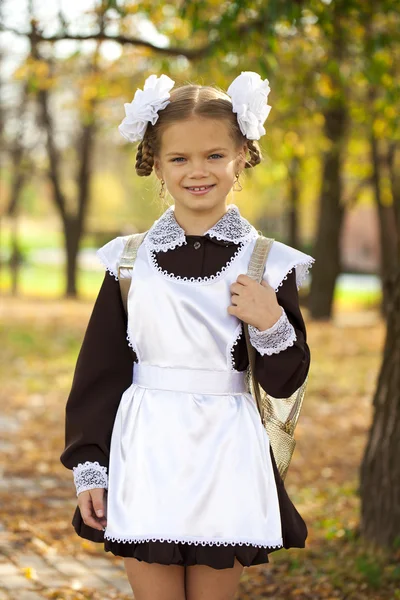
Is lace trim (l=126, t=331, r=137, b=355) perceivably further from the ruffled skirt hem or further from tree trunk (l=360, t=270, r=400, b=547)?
tree trunk (l=360, t=270, r=400, b=547)

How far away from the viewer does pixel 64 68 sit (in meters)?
11.3

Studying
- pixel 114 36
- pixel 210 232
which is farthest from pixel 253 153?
pixel 114 36

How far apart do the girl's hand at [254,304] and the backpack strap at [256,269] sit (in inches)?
1.7

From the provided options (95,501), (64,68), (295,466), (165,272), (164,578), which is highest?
(64,68)

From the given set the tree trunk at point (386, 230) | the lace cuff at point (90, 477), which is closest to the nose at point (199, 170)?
the lace cuff at point (90, 477)

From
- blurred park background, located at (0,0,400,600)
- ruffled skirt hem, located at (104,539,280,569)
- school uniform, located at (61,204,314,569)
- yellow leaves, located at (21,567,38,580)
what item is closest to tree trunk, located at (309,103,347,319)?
blurred park background, located at (0,0,400,600)

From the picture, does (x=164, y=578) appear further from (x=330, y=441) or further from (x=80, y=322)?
(x=80, y=322)

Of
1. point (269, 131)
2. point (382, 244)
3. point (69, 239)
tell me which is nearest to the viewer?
point (269, 131)

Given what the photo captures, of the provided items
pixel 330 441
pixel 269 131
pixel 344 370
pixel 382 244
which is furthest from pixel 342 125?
pixel 330 441

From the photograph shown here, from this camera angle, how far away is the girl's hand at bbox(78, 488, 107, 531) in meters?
2.54

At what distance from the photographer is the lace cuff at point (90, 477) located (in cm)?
254

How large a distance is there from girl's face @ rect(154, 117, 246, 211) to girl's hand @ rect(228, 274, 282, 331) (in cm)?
27

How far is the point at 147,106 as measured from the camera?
2598 mm

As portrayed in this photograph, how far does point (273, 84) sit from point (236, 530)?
5.08m
